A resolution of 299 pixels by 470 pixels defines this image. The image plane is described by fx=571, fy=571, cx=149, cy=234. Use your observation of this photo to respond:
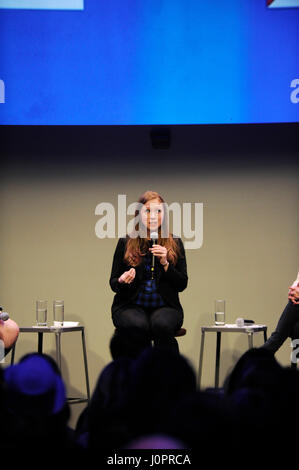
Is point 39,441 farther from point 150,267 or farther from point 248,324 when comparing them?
point 248,324

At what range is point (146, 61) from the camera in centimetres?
400

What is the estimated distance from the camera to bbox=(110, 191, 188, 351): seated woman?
3227 millimetres

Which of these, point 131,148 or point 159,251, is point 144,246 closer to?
point 159,251

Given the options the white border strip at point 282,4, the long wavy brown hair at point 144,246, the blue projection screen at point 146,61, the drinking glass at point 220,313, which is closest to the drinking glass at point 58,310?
the long wavy brown hair at point 144,246

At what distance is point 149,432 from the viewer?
3.48 ft

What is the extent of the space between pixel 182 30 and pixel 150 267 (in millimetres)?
1715

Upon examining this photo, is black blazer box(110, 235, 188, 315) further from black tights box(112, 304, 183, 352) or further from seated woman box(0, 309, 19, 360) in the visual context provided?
seated woman box(0, 309, 19, 360)

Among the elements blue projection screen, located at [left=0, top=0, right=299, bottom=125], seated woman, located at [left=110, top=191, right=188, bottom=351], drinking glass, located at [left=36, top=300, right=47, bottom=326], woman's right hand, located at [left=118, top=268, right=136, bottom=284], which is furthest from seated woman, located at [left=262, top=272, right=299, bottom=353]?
drinking glass, located at [left=36, top=300, right=47, bottom=326]

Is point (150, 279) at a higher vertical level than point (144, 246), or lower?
lower

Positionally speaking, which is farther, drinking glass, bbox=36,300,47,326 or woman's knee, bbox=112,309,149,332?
drinking glass, bbox=36,300,47,326

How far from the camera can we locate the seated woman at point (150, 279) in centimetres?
323

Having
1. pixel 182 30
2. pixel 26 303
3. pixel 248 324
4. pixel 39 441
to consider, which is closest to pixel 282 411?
pixel 39 441

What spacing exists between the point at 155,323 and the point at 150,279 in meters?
0.32

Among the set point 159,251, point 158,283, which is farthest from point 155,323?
point 159,251
